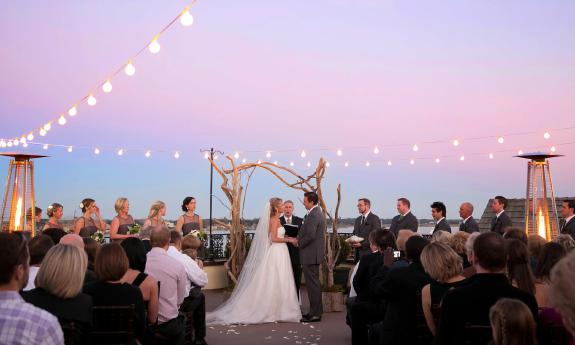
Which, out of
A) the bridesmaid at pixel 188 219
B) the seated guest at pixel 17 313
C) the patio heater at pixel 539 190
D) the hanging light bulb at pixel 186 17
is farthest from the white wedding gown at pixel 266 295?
the seated guest at pixel 17 313

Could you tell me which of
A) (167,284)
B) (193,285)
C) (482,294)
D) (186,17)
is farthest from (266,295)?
(482,294)

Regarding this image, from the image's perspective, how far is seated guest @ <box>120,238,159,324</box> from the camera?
4297 millimetres

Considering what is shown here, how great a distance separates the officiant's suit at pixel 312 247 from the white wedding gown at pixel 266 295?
0.28 metres

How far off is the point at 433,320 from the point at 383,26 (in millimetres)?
11107

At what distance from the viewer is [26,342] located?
2.26m

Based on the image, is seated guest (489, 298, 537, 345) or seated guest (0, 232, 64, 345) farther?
seated guest (489, 298, 537, 345)

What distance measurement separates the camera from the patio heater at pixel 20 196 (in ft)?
34.3

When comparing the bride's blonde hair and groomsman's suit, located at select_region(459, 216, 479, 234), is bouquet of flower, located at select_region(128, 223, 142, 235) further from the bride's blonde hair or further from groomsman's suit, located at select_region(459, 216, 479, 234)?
groomsman's suit, located at select_region(459, 216, 479, 234)

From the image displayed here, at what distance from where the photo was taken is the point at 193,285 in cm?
651

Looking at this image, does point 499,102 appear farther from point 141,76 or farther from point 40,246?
point 40,246

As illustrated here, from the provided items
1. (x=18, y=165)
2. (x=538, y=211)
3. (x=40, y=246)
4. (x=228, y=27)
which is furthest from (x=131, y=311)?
(x=228, y=27)

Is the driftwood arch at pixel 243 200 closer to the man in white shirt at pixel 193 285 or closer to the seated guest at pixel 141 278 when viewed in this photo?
the man in white shirt at pixel 193 285

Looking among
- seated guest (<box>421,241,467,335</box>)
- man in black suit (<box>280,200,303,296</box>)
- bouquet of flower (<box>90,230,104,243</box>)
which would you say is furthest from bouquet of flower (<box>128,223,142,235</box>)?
seated guest (<box>421,241,467,335</box>)

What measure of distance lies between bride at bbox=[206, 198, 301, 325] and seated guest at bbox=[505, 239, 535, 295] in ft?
16.8
